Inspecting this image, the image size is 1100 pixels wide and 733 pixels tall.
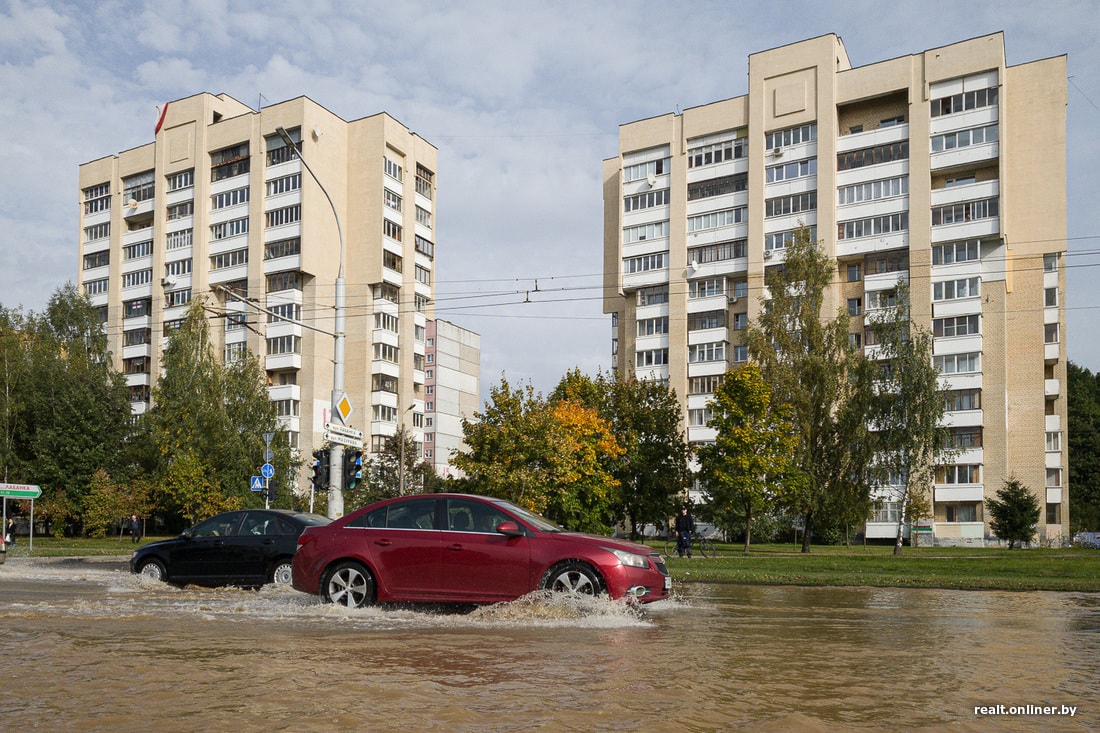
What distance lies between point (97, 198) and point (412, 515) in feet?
299

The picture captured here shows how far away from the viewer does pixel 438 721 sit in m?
5.75

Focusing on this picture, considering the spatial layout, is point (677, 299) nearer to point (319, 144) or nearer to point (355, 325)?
point (355, 325)

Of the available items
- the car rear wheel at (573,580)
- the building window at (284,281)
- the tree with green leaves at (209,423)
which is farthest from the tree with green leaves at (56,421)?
the car rear wheel at (573,580)

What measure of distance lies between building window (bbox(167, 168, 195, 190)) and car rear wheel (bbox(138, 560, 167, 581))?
241 feet

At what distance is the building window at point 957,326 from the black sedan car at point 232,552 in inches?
2330

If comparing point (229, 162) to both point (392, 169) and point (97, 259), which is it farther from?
point (97, 259)

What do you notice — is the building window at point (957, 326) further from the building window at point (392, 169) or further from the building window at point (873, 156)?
the building window at point (392, 169)

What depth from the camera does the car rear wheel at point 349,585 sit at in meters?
12.1

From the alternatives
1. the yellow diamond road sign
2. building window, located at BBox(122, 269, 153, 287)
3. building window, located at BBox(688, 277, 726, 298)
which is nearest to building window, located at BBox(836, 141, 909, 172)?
building window, located at BBox(688, 277, 726, 298)

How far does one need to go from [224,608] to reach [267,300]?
6913 centimetres

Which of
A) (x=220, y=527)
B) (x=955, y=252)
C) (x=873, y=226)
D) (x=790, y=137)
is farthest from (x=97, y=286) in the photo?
(x=220, y=527)

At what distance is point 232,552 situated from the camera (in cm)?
1700

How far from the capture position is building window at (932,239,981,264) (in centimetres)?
6744

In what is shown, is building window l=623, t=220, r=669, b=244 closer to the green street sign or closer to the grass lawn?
the grass lawn
